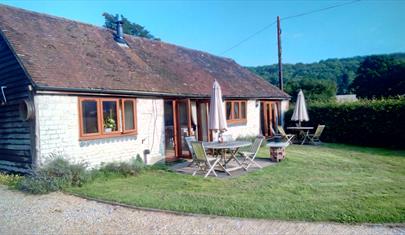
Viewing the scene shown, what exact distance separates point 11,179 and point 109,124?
3.09m

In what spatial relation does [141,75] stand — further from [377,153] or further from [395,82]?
[395,82]

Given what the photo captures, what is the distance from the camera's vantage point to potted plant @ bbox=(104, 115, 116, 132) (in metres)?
9.09

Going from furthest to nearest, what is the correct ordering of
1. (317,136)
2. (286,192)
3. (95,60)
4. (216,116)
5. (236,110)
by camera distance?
(236,110), (317,136), (95,60), (216,116), (286,192)

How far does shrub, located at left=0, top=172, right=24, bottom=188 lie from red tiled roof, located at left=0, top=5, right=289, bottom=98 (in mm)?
2728

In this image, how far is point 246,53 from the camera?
2528cm

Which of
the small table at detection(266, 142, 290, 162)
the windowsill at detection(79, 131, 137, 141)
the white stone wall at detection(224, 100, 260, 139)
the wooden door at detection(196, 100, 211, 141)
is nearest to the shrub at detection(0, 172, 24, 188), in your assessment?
the windowsill at detection(79, 131, 137, 141)

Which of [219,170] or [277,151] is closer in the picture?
[219,170]

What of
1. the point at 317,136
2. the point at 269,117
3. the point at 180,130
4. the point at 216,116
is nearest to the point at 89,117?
the point at 180,130

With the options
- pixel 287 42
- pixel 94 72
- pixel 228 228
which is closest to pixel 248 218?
pixel 228 228

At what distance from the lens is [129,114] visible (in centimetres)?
986

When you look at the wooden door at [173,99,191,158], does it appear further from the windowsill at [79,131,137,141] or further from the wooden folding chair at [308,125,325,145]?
the wooden folding chair at [308,125,325,145]

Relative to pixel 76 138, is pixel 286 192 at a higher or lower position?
lower

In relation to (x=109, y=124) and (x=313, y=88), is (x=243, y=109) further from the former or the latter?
(x=313, y=88)

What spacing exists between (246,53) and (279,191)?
20.5 meters
